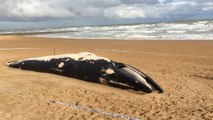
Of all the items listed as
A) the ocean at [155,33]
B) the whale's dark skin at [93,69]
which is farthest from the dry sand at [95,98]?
the ocean at [155,33]

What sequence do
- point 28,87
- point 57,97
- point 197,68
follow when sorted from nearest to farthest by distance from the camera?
point 57,97 → point 28,87 → point 197,68

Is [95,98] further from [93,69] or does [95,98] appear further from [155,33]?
[155,33]

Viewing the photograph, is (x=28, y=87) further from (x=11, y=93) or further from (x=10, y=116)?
(x=10, y=116)

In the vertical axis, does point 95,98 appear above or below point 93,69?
below

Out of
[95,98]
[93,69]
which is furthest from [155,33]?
[95,98]

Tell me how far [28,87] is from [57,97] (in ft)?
3.98

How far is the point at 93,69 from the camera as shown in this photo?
34.7 feet

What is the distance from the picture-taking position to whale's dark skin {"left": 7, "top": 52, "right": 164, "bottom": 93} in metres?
9.84

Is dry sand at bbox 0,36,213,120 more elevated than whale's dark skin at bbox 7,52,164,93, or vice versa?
whale's dark skin at bbox 7,52,164,93

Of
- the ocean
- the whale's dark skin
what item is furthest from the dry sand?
the ocean

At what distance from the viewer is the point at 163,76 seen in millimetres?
12203

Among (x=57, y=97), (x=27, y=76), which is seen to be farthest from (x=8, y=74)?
(x=57, y=97)

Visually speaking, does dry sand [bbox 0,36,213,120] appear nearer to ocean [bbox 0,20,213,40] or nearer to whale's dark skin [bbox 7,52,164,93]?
whale's dark skin [bbox 7,52,164,93]

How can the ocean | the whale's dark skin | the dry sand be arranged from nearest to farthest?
the dry sand → the whale's dark skin → the ocean
